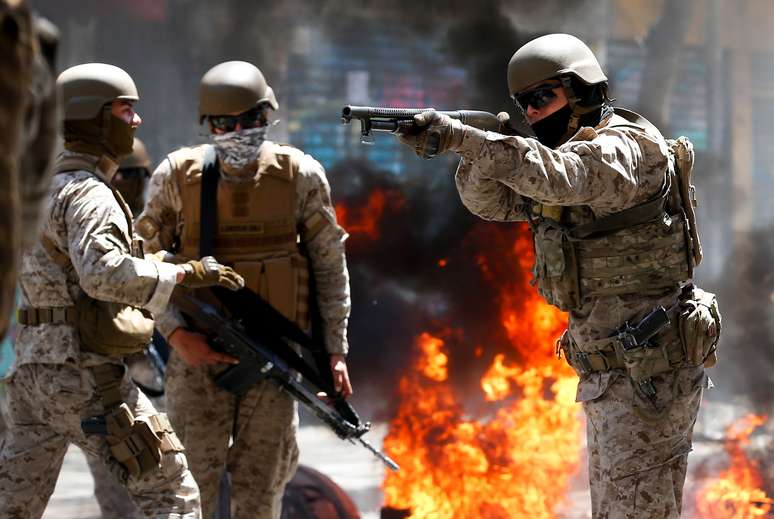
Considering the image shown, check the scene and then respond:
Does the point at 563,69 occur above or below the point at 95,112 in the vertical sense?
above

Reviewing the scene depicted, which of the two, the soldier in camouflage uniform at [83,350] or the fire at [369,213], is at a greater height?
the fire at [369,213]

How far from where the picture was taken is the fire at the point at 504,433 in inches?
265

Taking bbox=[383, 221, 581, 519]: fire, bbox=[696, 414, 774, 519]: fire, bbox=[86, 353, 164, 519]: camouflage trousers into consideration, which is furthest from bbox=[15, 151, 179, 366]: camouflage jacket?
bbox=[696, 414, 774, 519]: fire

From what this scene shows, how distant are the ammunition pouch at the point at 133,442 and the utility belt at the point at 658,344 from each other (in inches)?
62.0

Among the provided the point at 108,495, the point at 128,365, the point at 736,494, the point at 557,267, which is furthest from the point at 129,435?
the point at 736,494

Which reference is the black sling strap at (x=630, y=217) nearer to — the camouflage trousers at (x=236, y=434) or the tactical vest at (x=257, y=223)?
the tactical vest at (x=257, y=223)

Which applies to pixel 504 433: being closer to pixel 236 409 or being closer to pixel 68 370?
pixel 236 409

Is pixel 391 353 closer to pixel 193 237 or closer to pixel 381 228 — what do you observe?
pixel 381 228

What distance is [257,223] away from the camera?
516 cm

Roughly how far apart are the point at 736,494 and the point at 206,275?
4166 millimetres

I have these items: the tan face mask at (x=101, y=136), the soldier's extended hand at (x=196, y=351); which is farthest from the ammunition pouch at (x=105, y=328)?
the soldier's extended hand at (x=196, y=351)

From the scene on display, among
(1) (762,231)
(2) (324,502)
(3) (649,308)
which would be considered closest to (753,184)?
(1) (762,231)

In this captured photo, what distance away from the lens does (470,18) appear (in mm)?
8578

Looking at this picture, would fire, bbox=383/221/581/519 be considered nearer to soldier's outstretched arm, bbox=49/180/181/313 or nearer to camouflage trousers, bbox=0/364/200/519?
camouflage trousers, bbox=0/364/200/519
